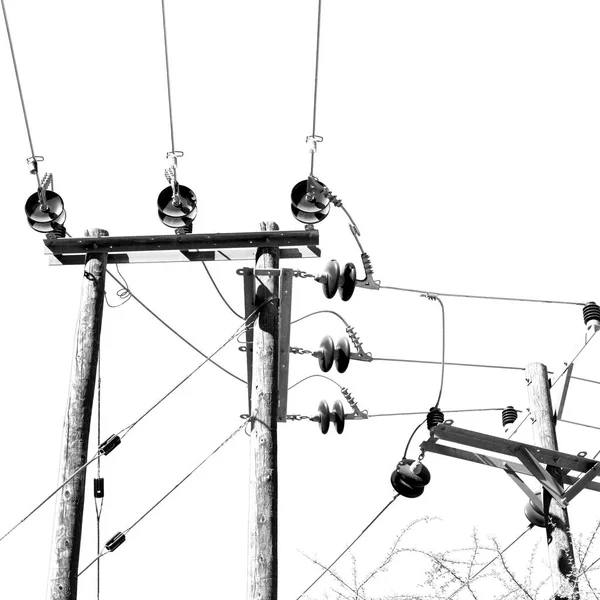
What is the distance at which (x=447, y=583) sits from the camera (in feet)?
33.9

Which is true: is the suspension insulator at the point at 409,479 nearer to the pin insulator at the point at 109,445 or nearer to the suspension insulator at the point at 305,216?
the suspension insulator at the point at 305,216

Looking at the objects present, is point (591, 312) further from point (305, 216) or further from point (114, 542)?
point (114, 542)

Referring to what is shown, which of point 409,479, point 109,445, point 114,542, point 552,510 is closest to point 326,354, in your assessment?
point 409,479

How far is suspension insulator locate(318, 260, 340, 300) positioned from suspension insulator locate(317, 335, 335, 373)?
0.64 meters

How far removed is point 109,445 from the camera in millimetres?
9211

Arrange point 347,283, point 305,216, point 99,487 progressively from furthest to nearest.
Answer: point 305,216, point 347,283, point 99,487

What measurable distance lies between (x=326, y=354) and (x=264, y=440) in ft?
5.13

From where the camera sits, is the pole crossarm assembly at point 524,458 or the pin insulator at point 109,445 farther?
the pole crossarm assembly at point 524,458

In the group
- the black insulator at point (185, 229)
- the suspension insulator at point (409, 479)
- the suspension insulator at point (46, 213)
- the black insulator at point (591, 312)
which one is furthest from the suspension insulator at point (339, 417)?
the black insulator at point (591, 312)

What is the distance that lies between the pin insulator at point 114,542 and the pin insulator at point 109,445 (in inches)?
27.5

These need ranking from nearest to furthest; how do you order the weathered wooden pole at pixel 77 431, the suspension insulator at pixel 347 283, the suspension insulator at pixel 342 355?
the weathered wooden pole at pixel 77 431 → the suspension insulator at pixel 347 283 → the suspension insulator at pixel 342 355

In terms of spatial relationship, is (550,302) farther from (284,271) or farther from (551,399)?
(284,271)

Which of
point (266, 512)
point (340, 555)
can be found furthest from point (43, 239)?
point (340, 555)

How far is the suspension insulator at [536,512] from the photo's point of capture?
1136cm
